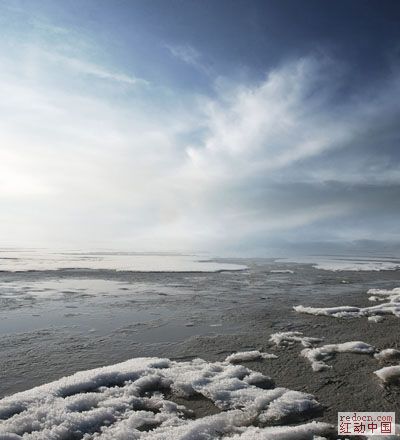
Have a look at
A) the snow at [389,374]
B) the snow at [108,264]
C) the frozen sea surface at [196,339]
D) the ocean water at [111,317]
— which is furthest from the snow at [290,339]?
the snow at [108,264]

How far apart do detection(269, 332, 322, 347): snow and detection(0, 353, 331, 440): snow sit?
220cm

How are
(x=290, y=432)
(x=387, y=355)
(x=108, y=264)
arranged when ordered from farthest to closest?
1. (x=108, y=264)
2. (x=387, y=355)
3. (x=290, y=432)

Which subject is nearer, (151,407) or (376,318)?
(151,407)

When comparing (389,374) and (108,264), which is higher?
(389,374)

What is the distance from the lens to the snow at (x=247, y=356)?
6449 mm

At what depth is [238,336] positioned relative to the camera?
8.27 metres

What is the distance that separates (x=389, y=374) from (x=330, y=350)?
1.52m

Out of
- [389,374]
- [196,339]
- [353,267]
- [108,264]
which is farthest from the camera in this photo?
[353,267]

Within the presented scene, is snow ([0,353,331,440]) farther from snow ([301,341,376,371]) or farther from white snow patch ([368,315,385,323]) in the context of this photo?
white snow patch ([368,315,385,323])

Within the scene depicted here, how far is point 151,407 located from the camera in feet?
14.5

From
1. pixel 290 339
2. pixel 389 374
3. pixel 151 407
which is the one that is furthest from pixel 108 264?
pixel 389 374

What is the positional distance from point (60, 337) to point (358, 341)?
7.39 m

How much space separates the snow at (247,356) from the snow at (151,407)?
0.71 m

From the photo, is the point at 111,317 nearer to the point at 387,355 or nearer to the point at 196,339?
the point at 196,339
